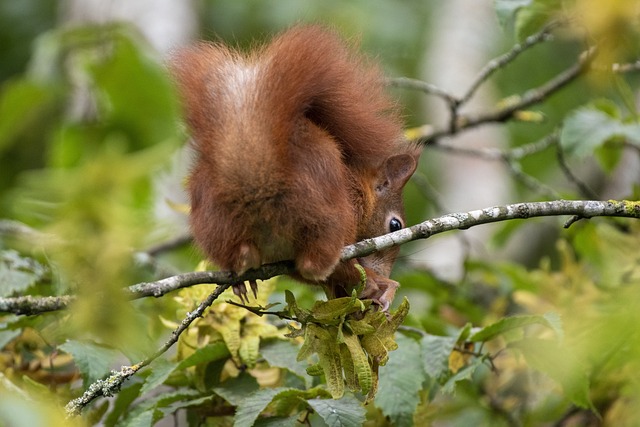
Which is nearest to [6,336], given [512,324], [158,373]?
[158,373]

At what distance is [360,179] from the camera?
10.1 ft

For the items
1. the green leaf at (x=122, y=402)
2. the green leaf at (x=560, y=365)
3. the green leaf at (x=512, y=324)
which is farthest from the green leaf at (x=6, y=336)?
the green leaf at (x=560, y=365)

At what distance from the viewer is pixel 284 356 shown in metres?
3.03

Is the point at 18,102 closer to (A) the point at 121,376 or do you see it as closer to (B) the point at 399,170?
(B) the point at 399,170

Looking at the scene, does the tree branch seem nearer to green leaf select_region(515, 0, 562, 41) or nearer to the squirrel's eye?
the squirrel's eye

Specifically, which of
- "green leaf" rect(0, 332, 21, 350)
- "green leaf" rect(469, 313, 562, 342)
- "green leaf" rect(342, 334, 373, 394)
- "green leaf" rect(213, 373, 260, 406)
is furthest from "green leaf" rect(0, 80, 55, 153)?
"green leaf" rect(342, 334, 373, 394)

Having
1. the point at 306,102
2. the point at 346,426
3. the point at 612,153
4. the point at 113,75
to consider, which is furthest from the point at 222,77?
the point at 612,153

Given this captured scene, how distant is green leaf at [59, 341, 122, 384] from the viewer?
9.22ft

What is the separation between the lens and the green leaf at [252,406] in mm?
2607

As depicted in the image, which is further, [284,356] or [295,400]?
[284,356]

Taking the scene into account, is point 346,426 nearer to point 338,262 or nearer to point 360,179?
point 338,262

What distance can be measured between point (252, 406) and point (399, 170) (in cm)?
104

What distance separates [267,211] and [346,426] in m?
0.65

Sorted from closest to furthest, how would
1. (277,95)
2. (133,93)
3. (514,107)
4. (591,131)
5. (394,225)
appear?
(277,95) < (394,225) < (591,131) < (133,93) < (514,107)
